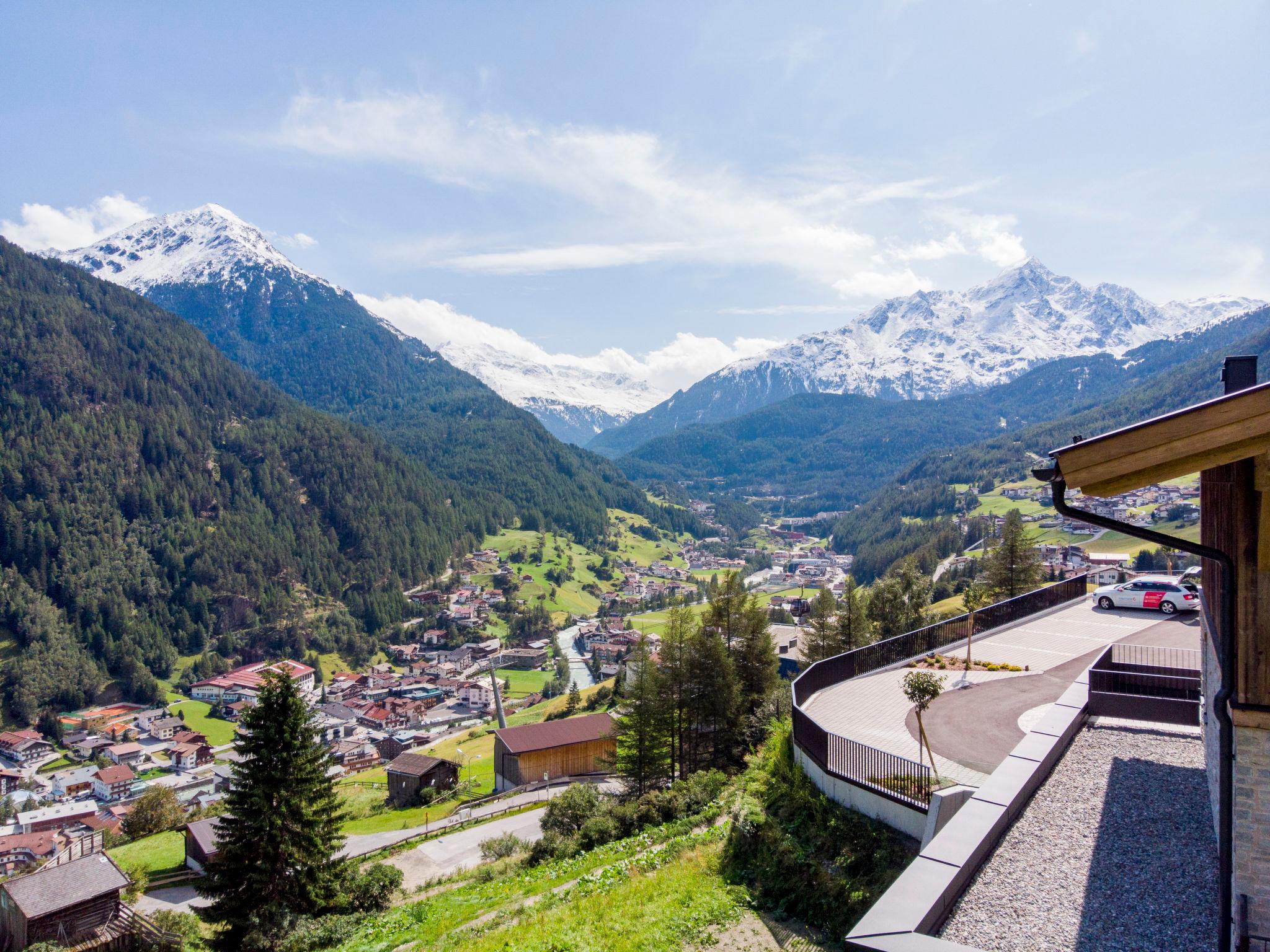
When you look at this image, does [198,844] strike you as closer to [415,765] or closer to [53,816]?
[415,765]

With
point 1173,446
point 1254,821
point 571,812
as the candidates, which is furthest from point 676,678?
point 1173,446

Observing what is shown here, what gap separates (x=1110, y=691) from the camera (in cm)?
1323

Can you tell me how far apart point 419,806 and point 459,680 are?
82.4m

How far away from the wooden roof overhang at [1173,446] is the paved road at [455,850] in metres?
28.8

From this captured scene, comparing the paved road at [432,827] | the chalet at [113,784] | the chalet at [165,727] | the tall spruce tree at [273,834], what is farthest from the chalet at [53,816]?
the tall spruce tree at [273,834]

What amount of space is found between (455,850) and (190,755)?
82876 mm

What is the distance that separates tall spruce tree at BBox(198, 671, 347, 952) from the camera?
21938mm

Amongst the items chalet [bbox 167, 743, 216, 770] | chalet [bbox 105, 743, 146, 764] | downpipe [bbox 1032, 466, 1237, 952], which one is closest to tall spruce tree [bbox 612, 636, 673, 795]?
downpipe [bbox 1032, 466, 1237, 952]

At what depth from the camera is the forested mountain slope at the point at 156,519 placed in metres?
130

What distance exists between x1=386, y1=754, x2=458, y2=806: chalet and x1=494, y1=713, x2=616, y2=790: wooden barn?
356 centimetres

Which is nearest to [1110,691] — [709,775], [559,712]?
[709,775]

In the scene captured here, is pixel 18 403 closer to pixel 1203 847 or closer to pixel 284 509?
pixel 284 509

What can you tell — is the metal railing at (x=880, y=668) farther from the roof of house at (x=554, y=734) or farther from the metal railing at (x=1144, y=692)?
the roof of house at (x=554, y=734)

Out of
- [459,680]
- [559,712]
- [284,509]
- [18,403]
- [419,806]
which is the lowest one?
[459,680]
